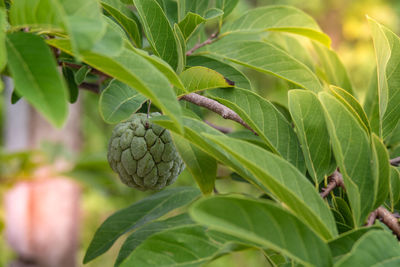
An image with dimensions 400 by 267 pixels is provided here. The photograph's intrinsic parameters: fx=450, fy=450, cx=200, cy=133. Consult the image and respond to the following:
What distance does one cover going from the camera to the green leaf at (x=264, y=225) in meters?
0.41

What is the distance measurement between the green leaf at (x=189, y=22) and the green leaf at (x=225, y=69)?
74 millimetres

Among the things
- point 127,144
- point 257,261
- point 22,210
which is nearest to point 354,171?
point 127,144

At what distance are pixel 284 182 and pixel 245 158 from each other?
5cm

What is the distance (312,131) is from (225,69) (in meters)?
0.22

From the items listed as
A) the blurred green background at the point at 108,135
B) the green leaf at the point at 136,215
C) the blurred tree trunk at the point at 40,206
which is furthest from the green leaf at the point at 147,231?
the blurred tree trunk at the point at 40,206

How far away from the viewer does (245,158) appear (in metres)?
0.46

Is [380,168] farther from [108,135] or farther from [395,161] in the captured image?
[108,135]

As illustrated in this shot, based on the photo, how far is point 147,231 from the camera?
748mm

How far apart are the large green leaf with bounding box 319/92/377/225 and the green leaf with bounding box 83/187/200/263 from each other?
388mm

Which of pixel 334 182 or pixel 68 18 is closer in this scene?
pixel 68 18

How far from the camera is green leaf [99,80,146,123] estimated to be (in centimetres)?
62

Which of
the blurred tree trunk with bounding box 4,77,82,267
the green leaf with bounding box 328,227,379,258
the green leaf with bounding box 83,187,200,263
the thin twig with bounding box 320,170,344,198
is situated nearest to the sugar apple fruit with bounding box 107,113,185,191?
the green leaf with bounding box 83,187,200,263

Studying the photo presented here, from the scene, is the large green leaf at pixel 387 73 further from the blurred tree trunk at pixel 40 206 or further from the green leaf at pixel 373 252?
the blurred tree trunk at pixel 40 206

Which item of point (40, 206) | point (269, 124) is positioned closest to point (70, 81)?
point (269, 124)
